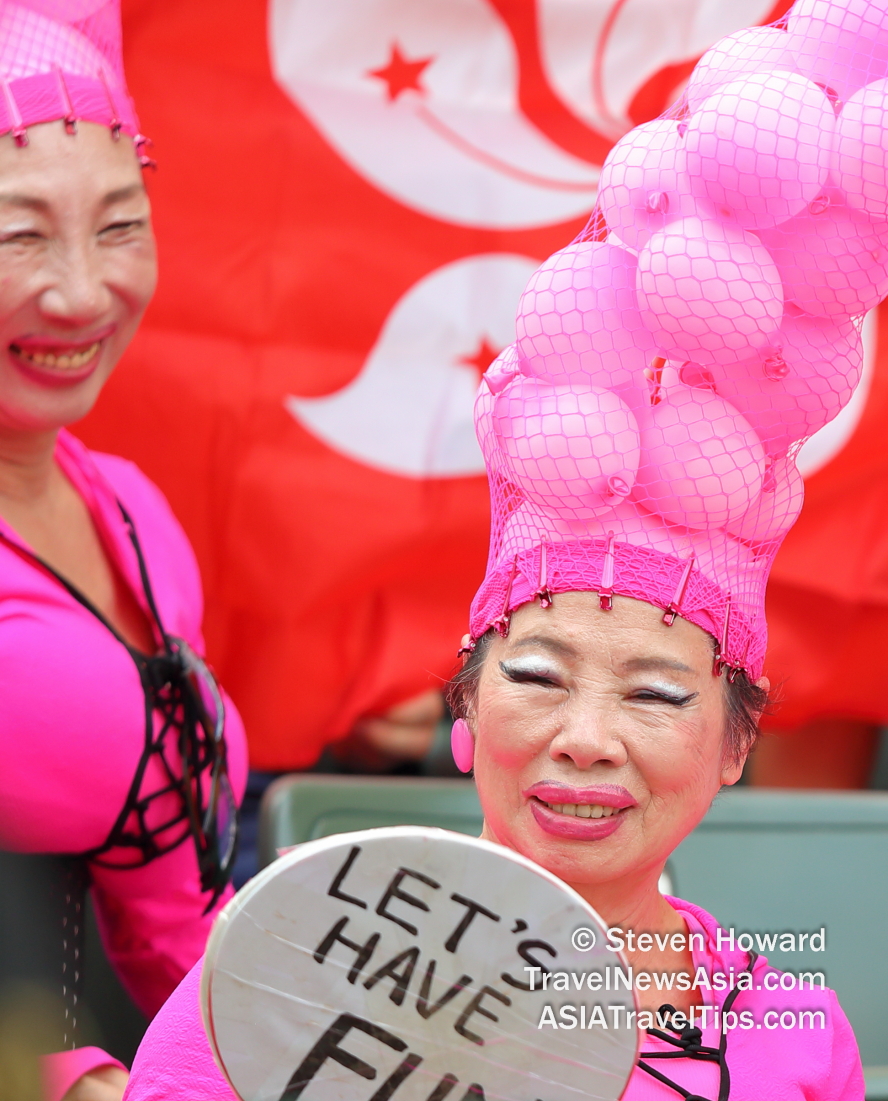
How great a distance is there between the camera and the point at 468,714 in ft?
4.06

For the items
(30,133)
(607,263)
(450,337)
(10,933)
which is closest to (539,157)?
(450,337)

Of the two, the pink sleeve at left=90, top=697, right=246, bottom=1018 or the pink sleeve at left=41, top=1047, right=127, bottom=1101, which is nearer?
the pink sleeve at left=41, top=1047, right=127, bottom=1101

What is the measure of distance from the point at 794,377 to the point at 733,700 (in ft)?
1.02

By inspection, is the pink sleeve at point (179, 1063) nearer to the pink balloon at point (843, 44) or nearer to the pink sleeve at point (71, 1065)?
the pink sleeve at point (71, 1065)

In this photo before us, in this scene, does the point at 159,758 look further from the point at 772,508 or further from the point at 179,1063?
the point at 772,508

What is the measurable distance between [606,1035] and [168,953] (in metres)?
0.94

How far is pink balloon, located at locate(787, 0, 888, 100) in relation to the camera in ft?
3.63

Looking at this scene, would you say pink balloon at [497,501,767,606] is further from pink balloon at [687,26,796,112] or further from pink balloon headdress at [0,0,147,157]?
pink balloon headdress at [0,0,147,157]

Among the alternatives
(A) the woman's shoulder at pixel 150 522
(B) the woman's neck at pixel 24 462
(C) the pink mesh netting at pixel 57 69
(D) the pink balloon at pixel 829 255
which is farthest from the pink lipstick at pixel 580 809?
(C) the pink mesh netting at pixel 57 69

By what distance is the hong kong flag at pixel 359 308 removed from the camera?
2.29 metres

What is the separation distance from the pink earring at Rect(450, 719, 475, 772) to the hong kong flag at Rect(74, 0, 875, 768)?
1.18 meters

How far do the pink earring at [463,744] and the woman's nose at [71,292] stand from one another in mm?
720

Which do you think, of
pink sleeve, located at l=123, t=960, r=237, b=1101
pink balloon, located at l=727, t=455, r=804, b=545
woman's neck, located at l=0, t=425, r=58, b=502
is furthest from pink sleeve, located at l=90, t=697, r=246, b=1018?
pink balloon, located at l=727, t=455, r=804, b=545

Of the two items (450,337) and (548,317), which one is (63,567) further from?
(450,337)
